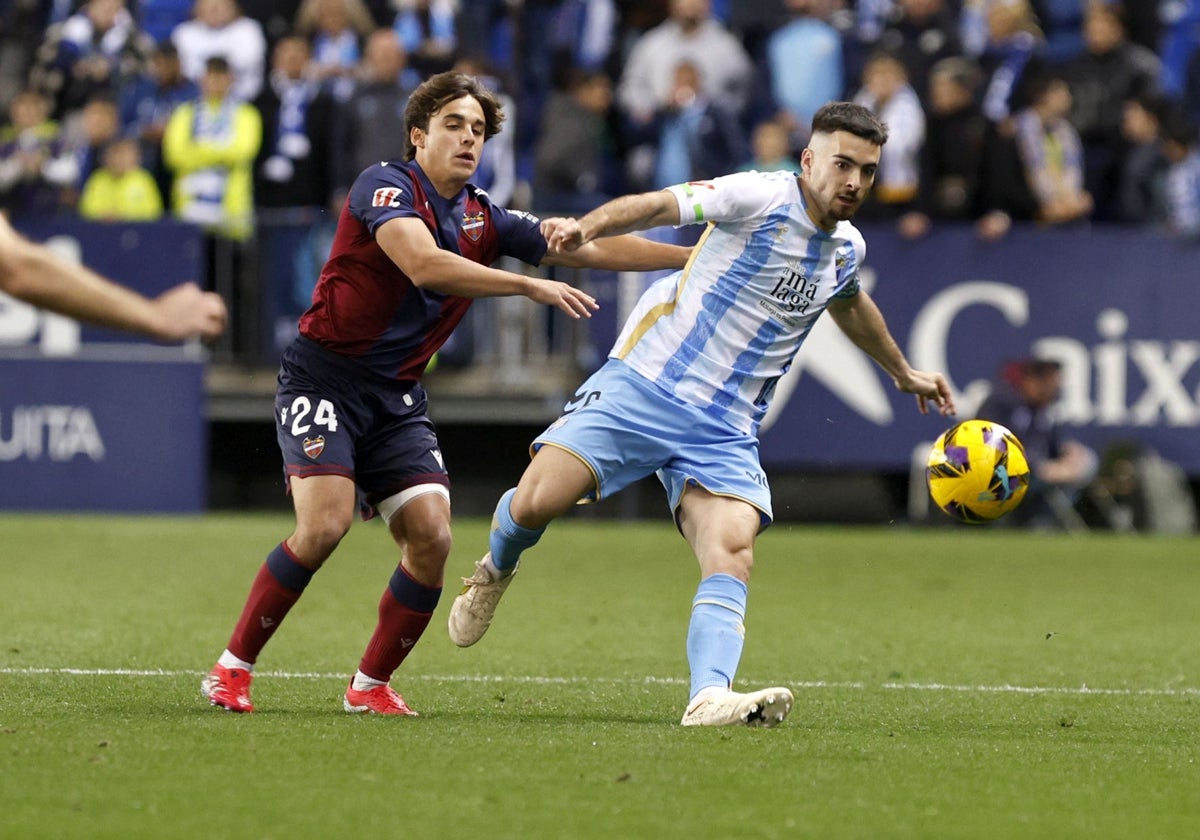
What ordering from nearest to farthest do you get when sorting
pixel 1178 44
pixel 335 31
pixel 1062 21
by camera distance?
1. pixel 335 31
2. pixel 1178 44
3. pixel 1062 21

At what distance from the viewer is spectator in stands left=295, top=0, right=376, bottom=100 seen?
55.9ft

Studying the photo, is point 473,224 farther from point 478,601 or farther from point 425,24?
point 425,24

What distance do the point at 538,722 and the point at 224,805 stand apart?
1.86 meters

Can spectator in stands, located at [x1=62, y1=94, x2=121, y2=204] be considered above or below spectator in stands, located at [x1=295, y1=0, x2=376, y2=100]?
below

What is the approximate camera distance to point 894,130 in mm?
16094

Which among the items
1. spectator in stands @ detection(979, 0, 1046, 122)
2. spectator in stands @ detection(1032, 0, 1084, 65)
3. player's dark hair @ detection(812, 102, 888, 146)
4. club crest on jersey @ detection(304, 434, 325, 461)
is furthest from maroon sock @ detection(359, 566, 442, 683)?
spectator in stands @ detection(1032, 0, 1084, 65)

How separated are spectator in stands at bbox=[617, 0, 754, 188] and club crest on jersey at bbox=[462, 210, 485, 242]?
1000 centimetres

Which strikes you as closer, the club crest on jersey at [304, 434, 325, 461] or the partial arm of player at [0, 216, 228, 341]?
the partial arm of player at [0, 216, 228, 341]

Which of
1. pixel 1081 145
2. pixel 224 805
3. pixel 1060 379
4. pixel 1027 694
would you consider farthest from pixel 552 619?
pixel 1081 145

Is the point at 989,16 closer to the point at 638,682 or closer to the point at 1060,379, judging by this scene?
the point at 1060,379

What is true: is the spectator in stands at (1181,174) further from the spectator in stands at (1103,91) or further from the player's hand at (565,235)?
the player's hand at (565,235)

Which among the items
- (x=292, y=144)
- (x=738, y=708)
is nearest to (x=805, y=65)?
(x=292, y=144)

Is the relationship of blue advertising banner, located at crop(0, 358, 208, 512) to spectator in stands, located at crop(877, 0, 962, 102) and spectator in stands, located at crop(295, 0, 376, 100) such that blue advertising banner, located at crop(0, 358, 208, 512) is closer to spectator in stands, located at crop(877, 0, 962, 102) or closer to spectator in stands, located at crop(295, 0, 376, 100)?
spectator in stands, located at crop(295, 0, 376, 100)

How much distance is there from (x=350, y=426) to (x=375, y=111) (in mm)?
9181
